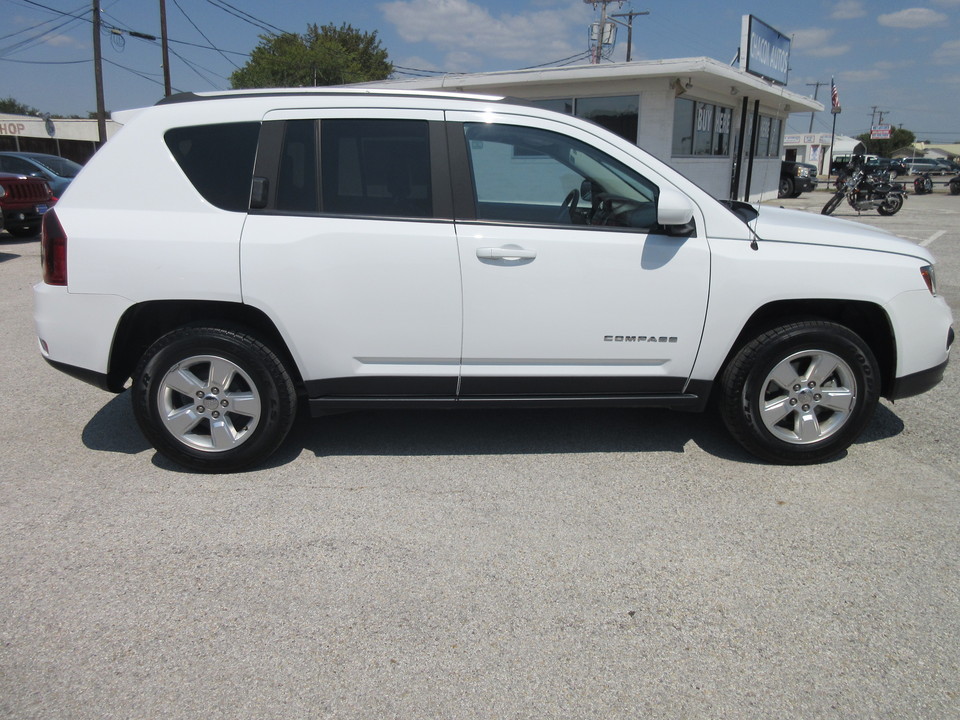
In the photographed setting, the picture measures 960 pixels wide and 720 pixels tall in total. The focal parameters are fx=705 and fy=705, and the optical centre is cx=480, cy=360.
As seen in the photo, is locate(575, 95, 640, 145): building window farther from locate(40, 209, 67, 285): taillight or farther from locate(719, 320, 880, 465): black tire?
locate(40, 209, 67, 285): taillight

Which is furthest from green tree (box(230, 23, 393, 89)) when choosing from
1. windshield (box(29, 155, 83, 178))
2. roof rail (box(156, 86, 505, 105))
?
roof rail (box(156, 86, 505, 105))

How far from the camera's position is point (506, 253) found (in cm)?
346

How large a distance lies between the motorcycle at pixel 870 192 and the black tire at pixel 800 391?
17.6 m

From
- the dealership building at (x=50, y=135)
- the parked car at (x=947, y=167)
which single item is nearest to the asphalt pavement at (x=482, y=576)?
the dealership building at (x=50, y=135)

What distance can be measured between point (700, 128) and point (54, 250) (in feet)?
57.4

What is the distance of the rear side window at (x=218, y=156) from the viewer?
138 inches

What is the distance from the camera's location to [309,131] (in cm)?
354

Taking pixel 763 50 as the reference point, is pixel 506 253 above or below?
below

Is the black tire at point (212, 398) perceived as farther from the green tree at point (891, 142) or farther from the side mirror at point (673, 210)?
the green tree at point (891, 142)

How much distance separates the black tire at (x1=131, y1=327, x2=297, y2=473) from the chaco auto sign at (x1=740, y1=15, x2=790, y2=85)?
20.1 m

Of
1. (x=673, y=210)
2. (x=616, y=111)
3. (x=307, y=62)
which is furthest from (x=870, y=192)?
(x=307, y=62)

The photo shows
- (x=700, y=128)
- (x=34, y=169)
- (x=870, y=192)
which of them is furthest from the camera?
(x=870, y=192)

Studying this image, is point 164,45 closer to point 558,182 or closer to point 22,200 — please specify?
point 22,200

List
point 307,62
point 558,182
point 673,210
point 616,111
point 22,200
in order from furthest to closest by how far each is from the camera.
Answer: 1. point 307,62
2. point 616,111
3. point 22,200
4. point 558,182
5. point 673,210
